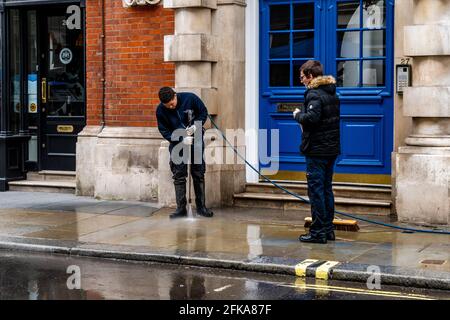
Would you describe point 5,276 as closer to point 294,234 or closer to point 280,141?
point 294,234

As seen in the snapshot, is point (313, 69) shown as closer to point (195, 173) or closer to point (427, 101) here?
point (427, 101)

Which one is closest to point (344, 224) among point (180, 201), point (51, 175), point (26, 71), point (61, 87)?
point (180, 201)

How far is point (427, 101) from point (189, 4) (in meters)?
3.85

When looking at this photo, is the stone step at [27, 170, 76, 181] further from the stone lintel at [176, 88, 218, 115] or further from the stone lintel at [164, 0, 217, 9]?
the stone lintel at [164, 0, 217, 9]

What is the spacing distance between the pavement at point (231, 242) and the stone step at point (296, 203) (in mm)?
152

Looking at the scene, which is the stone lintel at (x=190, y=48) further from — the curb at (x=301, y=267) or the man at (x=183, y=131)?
the curb at (x=301, y=267)

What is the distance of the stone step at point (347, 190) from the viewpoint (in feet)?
39.3

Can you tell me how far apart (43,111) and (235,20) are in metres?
4.29

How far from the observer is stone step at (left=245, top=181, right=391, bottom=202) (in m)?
12.0

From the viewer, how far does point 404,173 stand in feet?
36.0

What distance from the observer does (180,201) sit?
11.7 meters

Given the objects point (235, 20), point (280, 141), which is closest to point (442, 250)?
point (280, 141)

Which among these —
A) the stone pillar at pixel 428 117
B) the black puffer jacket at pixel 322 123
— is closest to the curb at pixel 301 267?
the black puffer jacket at pixel 322 123

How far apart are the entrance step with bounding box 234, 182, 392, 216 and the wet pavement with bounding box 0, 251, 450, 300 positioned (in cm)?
358
